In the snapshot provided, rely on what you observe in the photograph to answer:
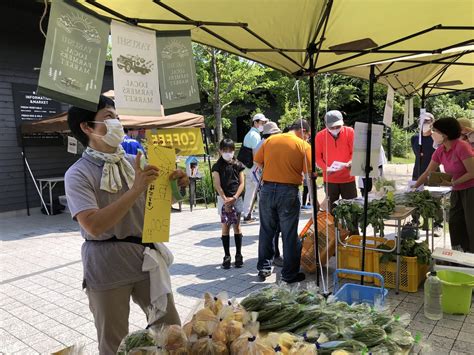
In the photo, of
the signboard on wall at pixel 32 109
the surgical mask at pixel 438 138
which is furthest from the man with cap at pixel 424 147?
the signboard on wall at pixel 32 109

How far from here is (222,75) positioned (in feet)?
60.0

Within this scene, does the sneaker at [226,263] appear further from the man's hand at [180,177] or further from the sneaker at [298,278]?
the man's hand at [180,177]

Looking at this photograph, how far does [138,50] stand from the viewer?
2.05m

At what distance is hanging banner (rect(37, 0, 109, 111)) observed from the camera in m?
1.53

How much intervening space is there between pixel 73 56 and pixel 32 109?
886cm

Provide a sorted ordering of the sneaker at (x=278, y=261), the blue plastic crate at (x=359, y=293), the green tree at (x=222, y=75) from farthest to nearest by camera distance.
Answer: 1. the green tree at (x=222, y=75)
2. the sneaker at (x=278, y=261)
3. the blue plastic crate at (x=359, y=293)

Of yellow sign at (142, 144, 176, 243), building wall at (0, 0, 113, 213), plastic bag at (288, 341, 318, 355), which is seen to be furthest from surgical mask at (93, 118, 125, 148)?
building wall at (0, 0, 113, 213)

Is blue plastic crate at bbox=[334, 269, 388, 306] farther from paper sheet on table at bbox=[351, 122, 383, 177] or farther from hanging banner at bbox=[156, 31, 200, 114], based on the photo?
hanging banner at bbox=[156, 31, 200, 114]

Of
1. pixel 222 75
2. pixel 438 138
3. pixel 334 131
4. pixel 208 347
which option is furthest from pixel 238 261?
pixel 222 75

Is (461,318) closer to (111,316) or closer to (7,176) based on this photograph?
(111,316)

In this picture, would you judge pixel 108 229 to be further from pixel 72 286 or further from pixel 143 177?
pixel 72 286

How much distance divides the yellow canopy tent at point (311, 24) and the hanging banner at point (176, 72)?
1.43ft

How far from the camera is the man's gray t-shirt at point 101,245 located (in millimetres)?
1899

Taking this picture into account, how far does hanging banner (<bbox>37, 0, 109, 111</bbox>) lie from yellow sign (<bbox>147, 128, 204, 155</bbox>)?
0.42m
